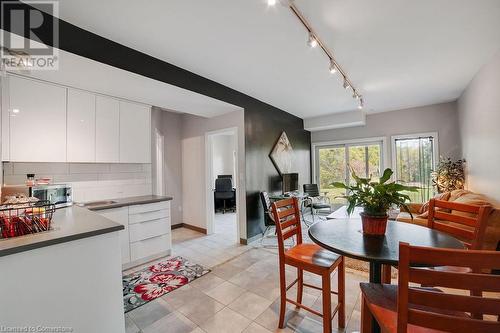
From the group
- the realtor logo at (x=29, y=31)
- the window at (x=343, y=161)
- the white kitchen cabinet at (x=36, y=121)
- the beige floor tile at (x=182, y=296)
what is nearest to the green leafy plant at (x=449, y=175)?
the window at (x=343, y=161)

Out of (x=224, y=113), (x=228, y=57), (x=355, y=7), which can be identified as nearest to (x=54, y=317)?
(x=228, y=57)

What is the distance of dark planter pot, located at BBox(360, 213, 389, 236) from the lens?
148 centimetres

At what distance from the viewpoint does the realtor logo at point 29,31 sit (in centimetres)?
157

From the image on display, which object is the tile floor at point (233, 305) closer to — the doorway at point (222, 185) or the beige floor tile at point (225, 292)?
the beige floor tile at point (225, 292)

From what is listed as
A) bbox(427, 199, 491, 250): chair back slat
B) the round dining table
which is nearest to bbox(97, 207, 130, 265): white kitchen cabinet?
the round dining table

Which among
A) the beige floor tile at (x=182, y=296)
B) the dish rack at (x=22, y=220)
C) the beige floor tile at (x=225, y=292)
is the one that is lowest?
the beige floor tile at (x=182, y=296)

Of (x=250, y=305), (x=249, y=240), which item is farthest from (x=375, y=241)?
(x=249, y=240)

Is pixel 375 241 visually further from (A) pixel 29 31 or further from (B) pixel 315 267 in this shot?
(A) pixel 29 31

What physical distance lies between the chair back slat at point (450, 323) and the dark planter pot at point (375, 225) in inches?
26.7

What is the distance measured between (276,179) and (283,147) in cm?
77

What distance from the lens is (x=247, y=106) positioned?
3730 mm

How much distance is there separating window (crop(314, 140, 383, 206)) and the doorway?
8.19 ft

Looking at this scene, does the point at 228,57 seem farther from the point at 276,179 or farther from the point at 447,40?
the point at 276,179

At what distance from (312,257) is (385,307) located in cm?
59
